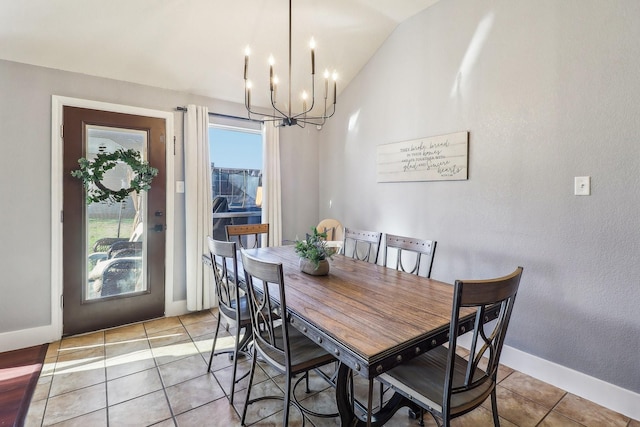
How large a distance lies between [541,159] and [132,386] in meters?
3.22

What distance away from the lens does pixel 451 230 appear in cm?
278

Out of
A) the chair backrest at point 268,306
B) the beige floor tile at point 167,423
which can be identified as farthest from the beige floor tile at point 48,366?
the chair backrest at point 268,306

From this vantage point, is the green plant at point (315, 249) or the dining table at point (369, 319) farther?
the green plant at point (315, 249)

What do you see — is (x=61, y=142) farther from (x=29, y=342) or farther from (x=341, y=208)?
(x=341, y=208)

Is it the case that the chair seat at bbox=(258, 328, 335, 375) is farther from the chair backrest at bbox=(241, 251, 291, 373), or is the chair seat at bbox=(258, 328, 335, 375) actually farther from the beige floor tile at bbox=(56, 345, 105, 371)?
the beige floor tile at bbox=(56, 345, 105, 371)

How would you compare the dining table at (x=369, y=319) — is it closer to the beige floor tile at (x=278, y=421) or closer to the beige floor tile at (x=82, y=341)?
the beige floor tile at (x=278, y=421)

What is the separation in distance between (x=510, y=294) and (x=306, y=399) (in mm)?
1421

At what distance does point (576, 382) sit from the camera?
2.12 meters

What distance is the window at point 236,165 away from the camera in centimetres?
373

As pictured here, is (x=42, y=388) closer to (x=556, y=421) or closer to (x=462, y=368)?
(x=462, y=368)

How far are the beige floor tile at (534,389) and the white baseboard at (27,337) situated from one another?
368cm

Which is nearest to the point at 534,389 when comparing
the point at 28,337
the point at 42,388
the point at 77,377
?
the point at 77,377

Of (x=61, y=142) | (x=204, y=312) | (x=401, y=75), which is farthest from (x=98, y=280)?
(x=401, y=75)

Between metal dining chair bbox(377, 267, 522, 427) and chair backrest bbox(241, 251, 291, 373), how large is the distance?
0.52m
